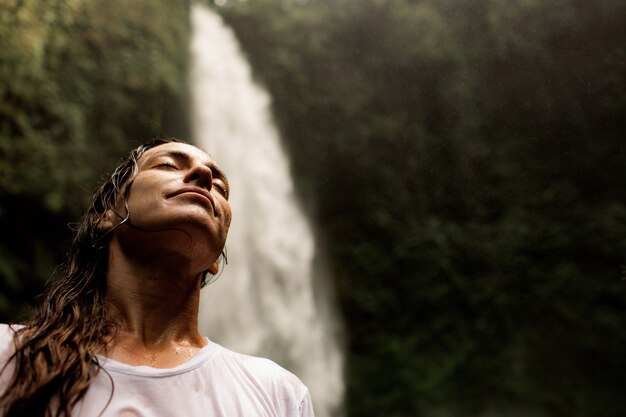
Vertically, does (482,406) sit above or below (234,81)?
below

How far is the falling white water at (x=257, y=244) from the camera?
716 centimetres

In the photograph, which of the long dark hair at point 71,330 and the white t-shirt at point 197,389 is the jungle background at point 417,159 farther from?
the white t-shirt at point 197,389

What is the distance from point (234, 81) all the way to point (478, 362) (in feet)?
Answer: 18.7

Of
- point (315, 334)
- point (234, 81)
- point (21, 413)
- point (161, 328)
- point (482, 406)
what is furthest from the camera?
point (234, 81)

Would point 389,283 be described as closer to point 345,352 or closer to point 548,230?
point 345,352

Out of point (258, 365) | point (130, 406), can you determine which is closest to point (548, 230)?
point (258, 365)

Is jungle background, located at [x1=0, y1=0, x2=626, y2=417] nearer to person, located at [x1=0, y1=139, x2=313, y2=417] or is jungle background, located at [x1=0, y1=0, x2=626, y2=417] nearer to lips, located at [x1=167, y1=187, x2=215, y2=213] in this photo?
person, located at [x1=0, y1=139, x2=313, y2=417]

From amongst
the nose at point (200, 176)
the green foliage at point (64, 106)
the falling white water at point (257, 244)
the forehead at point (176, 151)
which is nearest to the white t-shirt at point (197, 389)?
the nose at point (200, 176)

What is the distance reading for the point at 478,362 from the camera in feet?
23.2

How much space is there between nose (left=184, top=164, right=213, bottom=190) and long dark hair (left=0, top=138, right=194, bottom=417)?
0.78 feet

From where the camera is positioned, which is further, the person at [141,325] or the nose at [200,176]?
the nose at [200,176]

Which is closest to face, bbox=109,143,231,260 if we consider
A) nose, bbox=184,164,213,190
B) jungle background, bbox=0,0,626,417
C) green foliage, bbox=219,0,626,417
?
nose, bbox=184,164,213,190

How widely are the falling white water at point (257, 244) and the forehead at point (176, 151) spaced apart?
5.06 metres

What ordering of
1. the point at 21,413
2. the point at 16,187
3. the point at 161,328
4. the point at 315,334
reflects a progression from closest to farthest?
1. the point at 21,413
2. the point at 161,328
3. the point at 16,187
4. the point at 315,334
